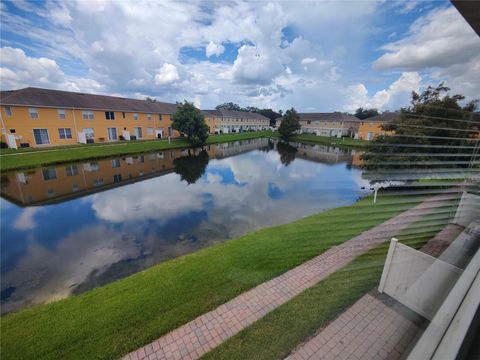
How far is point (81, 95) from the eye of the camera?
19.3 metres

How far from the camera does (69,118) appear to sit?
661 inches

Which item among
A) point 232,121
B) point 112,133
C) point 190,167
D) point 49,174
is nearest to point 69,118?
point 112,133

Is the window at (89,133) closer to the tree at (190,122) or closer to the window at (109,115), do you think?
the window at (109,115)

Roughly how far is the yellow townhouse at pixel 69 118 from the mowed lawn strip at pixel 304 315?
18876mm

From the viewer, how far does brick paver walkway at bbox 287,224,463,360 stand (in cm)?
193

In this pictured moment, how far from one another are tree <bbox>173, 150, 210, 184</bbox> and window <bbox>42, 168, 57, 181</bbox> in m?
5.25

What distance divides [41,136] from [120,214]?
568 inches

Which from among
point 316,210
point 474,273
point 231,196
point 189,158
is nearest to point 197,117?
point 189,158

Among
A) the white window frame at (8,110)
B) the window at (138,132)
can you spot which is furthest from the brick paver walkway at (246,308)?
the window at (138,132)

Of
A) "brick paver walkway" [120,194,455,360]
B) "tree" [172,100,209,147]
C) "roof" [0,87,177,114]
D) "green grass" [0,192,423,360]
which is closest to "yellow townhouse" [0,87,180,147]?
"roof" [0,87,177,114]

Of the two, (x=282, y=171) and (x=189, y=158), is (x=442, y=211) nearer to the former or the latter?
(x=282, y=171)

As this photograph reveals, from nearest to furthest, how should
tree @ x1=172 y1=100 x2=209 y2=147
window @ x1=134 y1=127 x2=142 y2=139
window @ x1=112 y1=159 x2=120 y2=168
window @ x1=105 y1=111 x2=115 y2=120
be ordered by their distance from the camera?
window @ x1=112 y1=159 x2=120 y2=168 < window @ x1=105 y1=111 x2=115 y2=120 < tree @ x1=172 y1=100 x2=209 y2=147 < window @ x1=134 y1=127 x2=142 y2=139

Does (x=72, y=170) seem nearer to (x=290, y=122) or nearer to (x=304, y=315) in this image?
(x=304, y=315)

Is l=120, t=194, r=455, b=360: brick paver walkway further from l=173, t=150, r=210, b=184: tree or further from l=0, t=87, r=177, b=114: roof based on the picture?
l=0, t=87, r=177, b=114: roof
